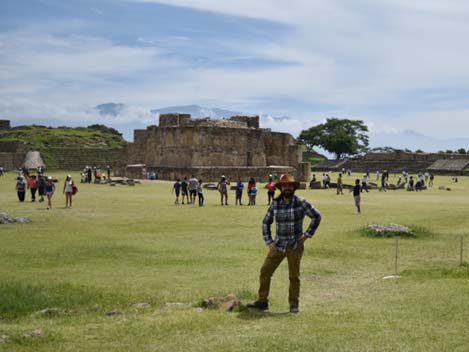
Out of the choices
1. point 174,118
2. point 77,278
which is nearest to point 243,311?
point 77,278

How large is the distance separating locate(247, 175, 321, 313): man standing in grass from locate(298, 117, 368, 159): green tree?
7942 cm

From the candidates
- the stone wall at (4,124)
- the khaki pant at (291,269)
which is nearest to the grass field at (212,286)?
the khaki pant at (291,269)

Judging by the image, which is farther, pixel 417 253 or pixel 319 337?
pixel 417 253

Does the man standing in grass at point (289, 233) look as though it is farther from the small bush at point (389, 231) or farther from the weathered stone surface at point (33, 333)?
the small bush at point (389, 231)

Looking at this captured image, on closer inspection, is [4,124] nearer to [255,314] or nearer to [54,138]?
[54,138]

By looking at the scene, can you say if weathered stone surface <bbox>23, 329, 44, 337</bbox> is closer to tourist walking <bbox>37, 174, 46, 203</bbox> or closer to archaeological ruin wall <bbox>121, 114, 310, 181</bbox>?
tourist walking <bbox>37, 174, 46, 203</bbox>

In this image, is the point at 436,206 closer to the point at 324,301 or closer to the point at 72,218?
the point at 72,218

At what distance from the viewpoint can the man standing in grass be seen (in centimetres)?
771

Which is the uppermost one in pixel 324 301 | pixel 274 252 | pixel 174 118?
pixel 174 118

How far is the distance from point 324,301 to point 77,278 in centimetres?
396

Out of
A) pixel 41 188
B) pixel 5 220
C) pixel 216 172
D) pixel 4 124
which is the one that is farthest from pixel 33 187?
pixel 4 124

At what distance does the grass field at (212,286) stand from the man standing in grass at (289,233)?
0.32m

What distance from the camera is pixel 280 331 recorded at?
6762 mm

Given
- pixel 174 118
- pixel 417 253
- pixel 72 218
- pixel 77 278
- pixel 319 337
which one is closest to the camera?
pixel 319 337
